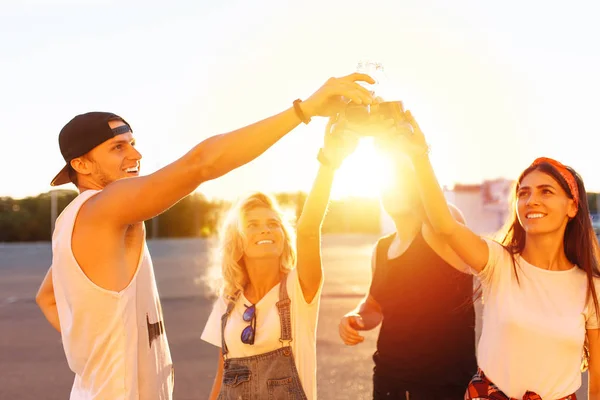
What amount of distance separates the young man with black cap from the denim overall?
31 centimetres

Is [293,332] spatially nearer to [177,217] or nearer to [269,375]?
[269,375]

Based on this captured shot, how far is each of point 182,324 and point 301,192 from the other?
40.2m

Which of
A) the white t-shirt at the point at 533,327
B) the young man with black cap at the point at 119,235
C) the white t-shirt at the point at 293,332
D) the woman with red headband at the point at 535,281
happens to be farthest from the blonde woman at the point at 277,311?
the white t-shirt at the point at 533,327

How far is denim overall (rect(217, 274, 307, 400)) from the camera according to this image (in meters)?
2.94

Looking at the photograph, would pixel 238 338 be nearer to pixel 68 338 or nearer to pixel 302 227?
pixel 302 227

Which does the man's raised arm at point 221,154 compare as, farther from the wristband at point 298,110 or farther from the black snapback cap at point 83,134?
the black snapback cap at point 83,134

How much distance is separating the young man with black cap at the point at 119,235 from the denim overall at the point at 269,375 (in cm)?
31

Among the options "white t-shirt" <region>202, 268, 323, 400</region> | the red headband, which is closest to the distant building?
the red headband

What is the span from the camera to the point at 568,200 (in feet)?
A: 10.7

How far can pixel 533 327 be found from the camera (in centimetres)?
298

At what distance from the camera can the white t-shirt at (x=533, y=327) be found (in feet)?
9.68

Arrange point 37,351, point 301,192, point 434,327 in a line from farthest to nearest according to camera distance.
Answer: point 301,192 → point 37,351 → point 434,327

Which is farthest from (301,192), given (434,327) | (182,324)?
(434,327)

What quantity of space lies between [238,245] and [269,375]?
69cm
